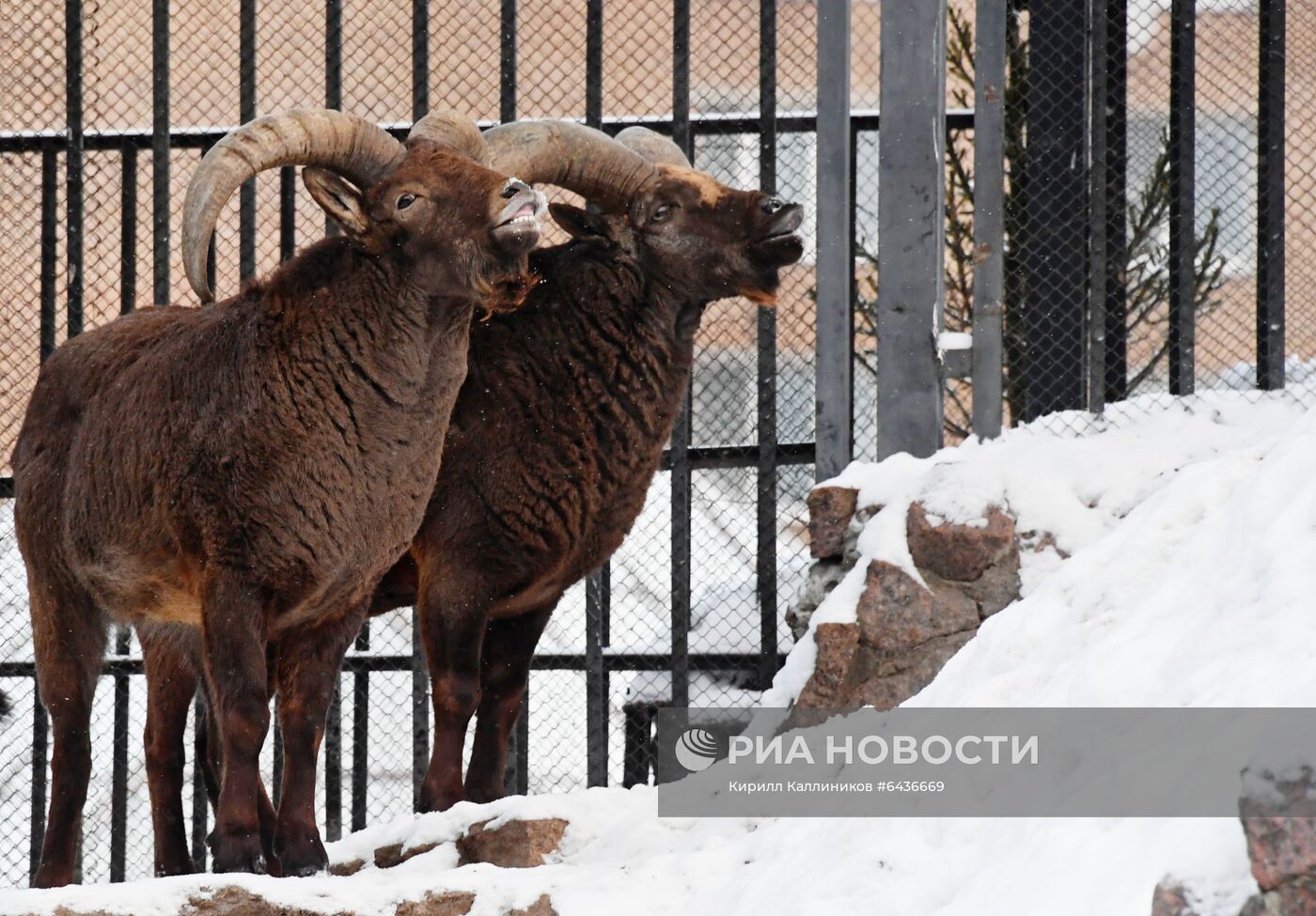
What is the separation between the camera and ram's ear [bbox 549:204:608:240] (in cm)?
727

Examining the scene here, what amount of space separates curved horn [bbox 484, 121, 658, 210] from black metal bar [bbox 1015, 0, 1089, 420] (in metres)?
1.82

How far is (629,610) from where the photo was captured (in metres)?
9.09

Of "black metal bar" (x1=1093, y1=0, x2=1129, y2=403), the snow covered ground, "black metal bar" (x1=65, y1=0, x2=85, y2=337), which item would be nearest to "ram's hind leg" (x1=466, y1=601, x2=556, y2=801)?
the snow covered ground

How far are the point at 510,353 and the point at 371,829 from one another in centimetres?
196

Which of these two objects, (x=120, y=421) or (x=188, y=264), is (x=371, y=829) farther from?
(x=188, y=264)

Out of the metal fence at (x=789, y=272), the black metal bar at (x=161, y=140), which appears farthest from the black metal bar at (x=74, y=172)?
the black metal bar at (x=161, y=140)

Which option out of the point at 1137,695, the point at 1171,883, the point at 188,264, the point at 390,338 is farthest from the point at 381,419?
the point at 1171,883

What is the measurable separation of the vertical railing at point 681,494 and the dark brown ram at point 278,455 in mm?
2018

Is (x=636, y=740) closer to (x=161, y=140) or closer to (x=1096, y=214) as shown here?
(x=1096, y=214)

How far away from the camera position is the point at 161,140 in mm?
8422

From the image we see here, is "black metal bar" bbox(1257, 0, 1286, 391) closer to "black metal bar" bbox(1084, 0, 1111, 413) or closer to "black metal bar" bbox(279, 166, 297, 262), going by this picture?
"black metal bar" bbox(1084, 0, 1111, 413)

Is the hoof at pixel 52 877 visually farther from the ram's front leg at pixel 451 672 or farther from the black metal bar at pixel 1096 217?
the black metal bar at pixel 1096 217

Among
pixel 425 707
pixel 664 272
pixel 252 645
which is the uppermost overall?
pixel 664 272

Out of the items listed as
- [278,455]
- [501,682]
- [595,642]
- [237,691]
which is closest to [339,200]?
[278,455]
